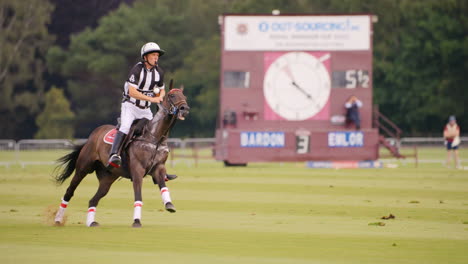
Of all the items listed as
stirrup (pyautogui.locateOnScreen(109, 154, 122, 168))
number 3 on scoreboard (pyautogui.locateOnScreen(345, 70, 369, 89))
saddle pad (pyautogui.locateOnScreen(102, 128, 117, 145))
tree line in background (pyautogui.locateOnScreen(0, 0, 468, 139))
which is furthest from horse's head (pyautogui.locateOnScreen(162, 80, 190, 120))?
tree line in background (pyautogui.locateOnScreen(0, 0, 468, 139))

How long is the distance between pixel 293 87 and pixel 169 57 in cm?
4571

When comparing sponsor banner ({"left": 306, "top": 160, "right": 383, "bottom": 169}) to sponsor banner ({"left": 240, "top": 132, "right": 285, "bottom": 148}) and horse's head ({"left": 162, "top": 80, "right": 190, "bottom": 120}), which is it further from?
horse's head ({"left": 162, "top": 80, "right": 190, "bottom": 120})

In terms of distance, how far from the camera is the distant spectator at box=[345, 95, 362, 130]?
35.8 m

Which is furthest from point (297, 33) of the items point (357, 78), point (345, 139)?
point (345, 139)

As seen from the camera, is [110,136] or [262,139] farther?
[262,139]

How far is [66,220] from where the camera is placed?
15.8 meters

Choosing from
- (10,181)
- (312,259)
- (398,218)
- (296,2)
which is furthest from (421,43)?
(312,259)

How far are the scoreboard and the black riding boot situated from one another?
20.5 m

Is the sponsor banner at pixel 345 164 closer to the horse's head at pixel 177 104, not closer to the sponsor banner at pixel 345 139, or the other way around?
the sponsor banner at pixel 345 139

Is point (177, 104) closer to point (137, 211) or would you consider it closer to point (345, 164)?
point (137, 211)

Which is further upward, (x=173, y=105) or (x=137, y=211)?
(x=173, y=105)

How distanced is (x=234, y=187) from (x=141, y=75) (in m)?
10.5

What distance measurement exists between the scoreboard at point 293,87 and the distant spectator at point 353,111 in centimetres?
19

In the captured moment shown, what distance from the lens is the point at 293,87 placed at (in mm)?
35844
